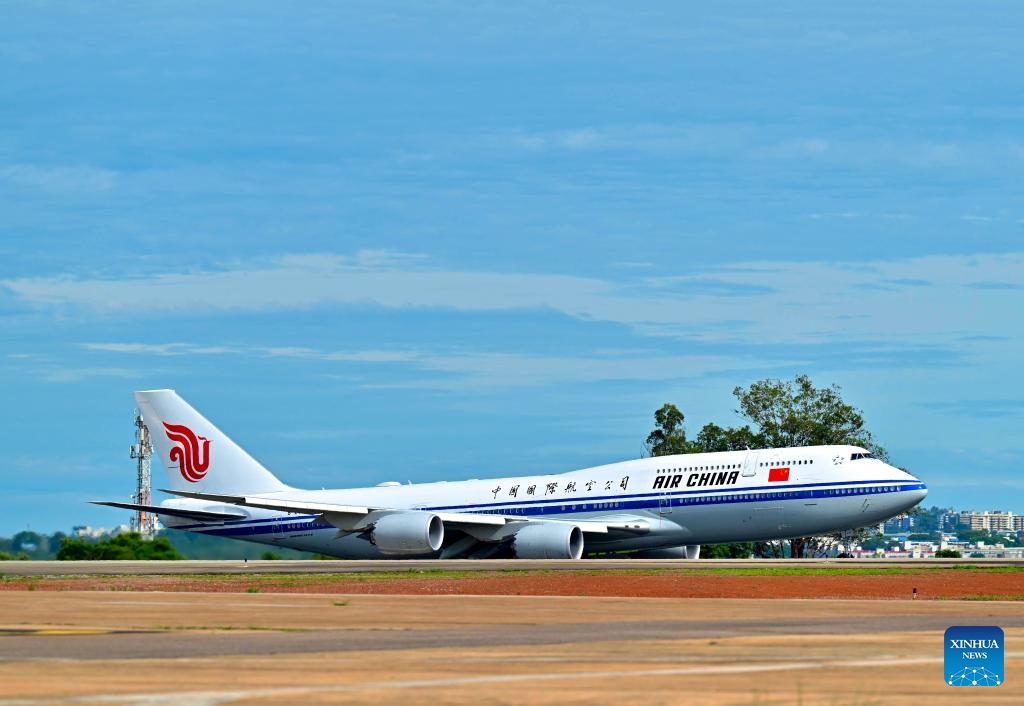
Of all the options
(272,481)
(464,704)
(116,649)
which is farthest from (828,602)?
(272,481)

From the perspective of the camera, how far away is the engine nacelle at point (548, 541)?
5778cm

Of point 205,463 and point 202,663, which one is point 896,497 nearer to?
point 205,463

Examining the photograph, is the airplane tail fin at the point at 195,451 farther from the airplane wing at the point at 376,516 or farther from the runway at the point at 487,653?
the runway at the point at 487,653

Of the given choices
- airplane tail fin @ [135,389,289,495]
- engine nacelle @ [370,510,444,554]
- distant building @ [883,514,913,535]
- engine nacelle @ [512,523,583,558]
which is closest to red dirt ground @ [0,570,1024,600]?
engine nacelle @ [370,510,444,554]

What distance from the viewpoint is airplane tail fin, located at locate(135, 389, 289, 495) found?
68688 mm

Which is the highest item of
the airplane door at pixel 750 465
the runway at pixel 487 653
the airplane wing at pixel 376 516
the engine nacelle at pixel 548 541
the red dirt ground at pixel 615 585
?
the airplane door at pixel 750 465

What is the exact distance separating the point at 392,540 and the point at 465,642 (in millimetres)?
41141

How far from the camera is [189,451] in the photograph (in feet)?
226

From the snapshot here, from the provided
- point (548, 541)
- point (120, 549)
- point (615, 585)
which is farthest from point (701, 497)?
point (120, 549)

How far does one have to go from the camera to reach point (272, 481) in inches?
2726

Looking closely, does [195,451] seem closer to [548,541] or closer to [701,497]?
[548,541]

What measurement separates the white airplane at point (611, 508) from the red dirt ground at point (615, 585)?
16.7 metres

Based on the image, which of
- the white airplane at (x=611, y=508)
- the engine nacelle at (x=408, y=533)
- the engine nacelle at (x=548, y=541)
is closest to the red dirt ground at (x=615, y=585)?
the engine nacelle at (x=408, y=533)

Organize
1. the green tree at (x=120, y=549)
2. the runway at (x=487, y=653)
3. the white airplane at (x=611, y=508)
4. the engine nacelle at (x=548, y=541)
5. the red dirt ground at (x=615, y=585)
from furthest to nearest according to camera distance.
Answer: the green tree at (x=120, y=549) → the white airplane at (x=611, y=508) → the engine nacelle at (x=548, y=541) → the red dirt ground at (x=615, y=585) → the runway at (x=487, y=653)
